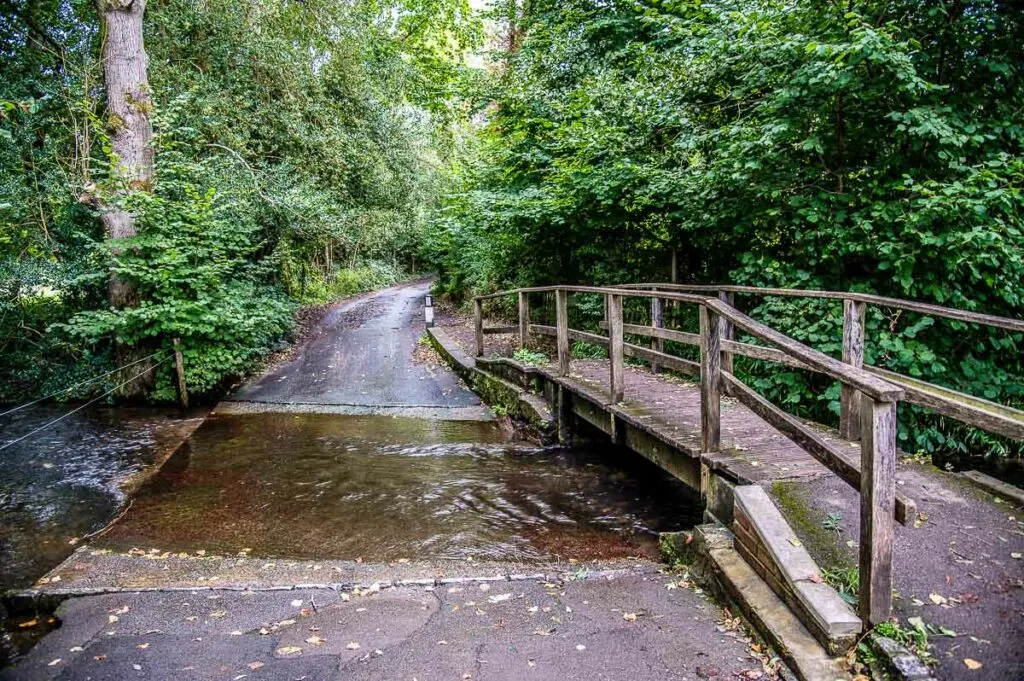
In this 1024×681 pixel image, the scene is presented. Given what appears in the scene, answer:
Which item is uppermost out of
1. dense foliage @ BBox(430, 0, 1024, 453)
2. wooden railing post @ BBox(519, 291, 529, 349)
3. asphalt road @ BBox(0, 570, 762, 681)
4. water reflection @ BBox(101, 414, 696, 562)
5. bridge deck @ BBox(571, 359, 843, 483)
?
dense foliage @ BBox(430, 0, 1024, 453)

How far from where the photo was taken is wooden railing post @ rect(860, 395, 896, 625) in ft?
8.45

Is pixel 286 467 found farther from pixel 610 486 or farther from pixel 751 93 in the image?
pixel 751 93

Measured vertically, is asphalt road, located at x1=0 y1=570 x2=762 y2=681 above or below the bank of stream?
above

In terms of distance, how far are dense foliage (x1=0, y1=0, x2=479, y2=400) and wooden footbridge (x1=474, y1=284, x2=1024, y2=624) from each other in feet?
19.5

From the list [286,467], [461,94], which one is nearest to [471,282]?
[461,94]

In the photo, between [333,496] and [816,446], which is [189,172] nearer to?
[333,496]

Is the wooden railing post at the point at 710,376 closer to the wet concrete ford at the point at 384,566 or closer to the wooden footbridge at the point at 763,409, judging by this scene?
the wooden footbridge at the point at 763,409

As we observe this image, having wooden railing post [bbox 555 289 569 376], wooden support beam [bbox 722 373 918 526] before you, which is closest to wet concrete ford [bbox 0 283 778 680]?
wooden support beam [bbox 722 373 918 526]

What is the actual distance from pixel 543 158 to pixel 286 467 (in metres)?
6.97

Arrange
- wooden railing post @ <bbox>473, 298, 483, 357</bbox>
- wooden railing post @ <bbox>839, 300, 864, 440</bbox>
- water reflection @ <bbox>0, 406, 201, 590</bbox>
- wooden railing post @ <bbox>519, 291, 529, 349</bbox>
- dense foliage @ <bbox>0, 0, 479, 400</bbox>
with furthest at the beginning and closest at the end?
wooden railing post @ <bbox>473, 298, 483, 357</bbox> → dense foliage @ <bbox>0, 0, 479, 400</bbox> → wooden railing post @ <bbox>519, 291, 529, 349</bbox> → water reflection @ <bbox>0, 406, 201, 590</bbox> → wooden railing post @ <bbox>839, 300, 864, 440</bbox>

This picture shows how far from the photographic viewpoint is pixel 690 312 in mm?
8562

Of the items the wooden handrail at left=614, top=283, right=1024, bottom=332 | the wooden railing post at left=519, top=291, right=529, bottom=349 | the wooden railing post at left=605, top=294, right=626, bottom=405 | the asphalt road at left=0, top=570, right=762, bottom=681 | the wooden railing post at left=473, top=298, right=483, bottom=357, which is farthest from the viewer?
the wooden railing post at left=473, top=298, right=483, bottom=357

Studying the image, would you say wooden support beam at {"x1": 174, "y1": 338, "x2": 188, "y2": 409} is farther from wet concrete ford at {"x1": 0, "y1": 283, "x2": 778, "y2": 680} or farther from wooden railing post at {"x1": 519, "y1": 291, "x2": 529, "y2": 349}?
wooden railing post at {"x1": 519, "y1": 291, "x2": 529, "y2": 349}

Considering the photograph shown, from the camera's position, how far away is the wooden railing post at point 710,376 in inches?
171
